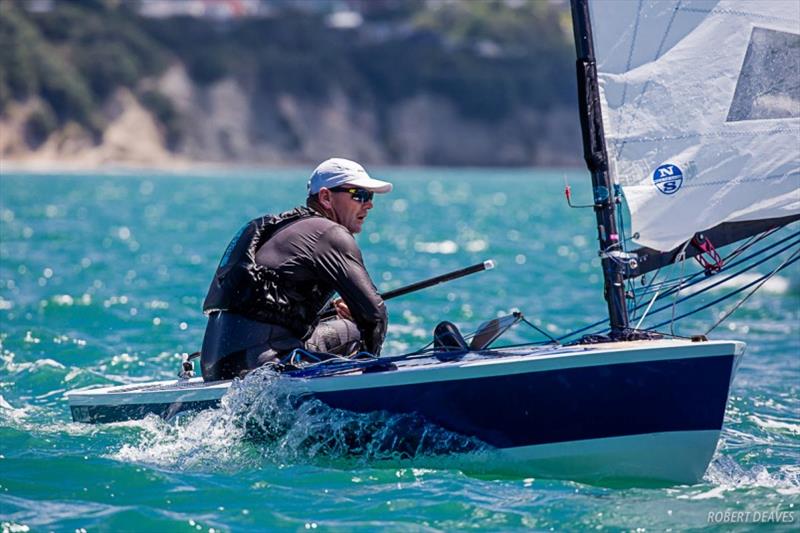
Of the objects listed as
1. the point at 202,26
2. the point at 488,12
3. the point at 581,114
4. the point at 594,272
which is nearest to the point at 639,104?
the point at 581,114

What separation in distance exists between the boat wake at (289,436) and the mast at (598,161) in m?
1.05

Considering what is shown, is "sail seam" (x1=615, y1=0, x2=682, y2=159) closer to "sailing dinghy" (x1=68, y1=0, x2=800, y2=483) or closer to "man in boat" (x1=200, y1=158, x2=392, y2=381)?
"sailing dinghy" (x1=68, y1=0, x2=800, y2=483)

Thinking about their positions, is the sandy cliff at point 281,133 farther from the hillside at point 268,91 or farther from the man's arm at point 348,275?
the man's arm at point 348,275

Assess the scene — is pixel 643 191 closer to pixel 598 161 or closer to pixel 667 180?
pixel 667 180

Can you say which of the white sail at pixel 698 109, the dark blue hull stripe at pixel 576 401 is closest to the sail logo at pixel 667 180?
the white sail at pixel 698 109

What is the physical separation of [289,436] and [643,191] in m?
2.18

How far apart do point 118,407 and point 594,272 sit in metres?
12.1

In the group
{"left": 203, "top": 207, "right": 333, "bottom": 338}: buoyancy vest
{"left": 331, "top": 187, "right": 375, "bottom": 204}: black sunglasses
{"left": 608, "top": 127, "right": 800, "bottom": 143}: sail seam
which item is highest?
{"left": 608, "top": 127, "right": 800, "bottom": 143}: sail seam

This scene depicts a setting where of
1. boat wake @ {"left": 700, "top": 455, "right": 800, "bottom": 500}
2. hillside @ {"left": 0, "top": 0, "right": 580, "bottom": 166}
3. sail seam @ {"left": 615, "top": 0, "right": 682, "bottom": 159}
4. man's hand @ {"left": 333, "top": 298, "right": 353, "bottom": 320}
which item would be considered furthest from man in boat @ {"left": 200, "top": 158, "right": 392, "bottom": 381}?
hillside @ {"left": 0, "top": 0, "right": 580, "bottom": 166}

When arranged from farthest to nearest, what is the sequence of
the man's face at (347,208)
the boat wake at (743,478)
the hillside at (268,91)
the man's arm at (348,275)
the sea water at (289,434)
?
the hillside at (268,91)
the man's face at (347,208)
the man's arm at (348,275)
the boat wake at (743,478)
the sea water at (289,434)

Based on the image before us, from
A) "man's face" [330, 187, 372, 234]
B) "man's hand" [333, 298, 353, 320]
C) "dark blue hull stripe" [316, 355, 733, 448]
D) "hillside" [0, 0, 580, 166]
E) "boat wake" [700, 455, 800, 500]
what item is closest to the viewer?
"dark blue hull stripe" [316, 355, 733, 448]

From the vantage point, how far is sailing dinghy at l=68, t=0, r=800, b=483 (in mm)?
6250

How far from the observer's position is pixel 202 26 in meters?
88.0

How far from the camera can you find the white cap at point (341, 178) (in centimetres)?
683
